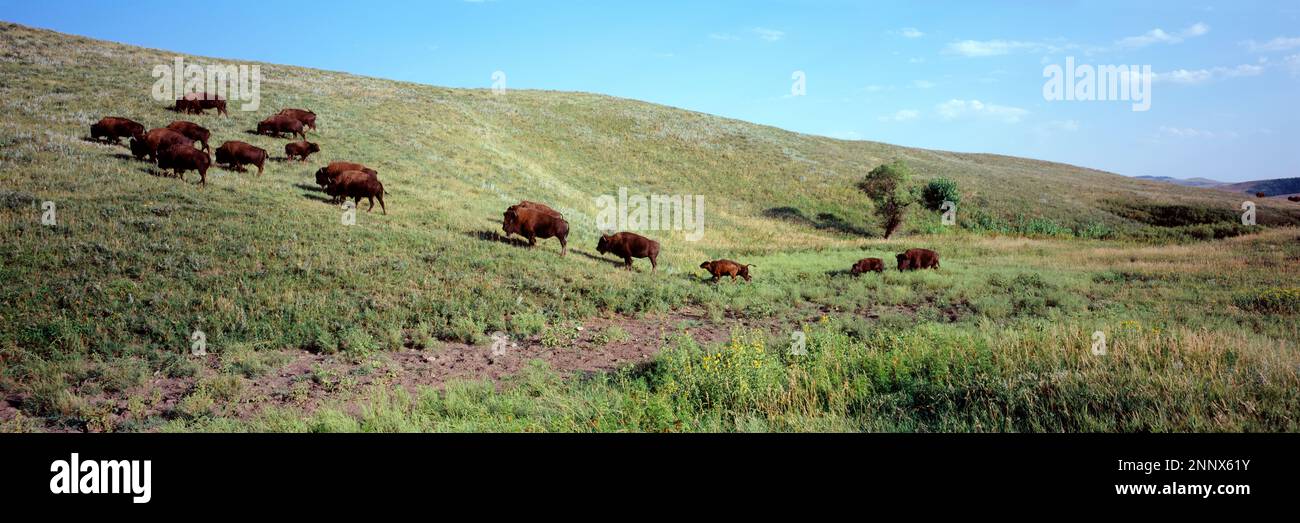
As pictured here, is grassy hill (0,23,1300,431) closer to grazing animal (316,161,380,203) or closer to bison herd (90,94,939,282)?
bison herd (90,94,939,282)

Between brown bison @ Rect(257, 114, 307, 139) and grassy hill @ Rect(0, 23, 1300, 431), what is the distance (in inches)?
40.3

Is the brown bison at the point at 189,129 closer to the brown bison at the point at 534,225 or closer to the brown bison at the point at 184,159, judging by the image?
the brown bison at the point at 184,159

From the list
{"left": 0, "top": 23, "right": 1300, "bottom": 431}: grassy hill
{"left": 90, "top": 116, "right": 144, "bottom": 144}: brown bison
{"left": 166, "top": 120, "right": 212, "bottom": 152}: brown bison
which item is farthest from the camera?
{"left": 166, "top": 120, "right": 212, "bottom": 152}: brown bison

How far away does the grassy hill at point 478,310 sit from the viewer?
646cm

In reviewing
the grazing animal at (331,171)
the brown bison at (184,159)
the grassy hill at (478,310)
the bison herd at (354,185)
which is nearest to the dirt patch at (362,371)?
the grassy hill at (478,310)

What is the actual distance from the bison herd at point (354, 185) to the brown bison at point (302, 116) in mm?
6598

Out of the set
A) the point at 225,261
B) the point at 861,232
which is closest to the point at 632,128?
the point at 861,232

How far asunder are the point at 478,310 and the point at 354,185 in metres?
9.81

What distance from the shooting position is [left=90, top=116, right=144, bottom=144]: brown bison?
73.0 ft

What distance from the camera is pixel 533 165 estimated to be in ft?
140

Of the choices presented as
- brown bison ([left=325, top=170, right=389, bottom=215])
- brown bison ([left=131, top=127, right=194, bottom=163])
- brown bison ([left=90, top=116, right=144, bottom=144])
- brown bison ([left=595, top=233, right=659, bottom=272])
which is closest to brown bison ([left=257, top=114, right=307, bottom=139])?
brown bison ([left=90, top=116, right=144, bottom=144])

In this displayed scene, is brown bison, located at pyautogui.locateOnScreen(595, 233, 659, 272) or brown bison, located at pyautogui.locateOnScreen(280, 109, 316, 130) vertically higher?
brown bison, located at pyautogui.locateOnScreen(280, 109, 316, 130)
